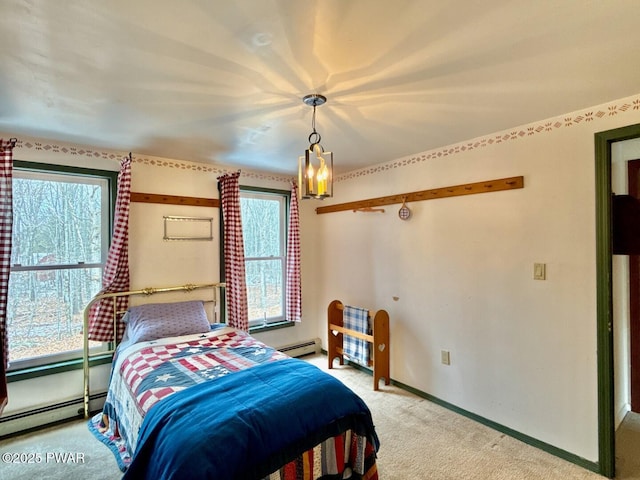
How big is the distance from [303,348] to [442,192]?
2.51 meters

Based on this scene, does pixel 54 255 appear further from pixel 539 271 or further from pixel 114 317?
pixel 539 271

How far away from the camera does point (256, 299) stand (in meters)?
3.81

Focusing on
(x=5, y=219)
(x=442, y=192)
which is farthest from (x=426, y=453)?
(x=5, y=219)

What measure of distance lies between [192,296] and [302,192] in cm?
212

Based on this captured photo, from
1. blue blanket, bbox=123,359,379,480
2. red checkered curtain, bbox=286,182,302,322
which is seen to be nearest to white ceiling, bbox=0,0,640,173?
red checkered curtain, bbox=286,182,302,322

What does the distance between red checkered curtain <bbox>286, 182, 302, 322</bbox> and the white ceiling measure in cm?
151

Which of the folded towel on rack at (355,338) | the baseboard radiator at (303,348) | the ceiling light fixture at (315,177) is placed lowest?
the baseboard radiator at (303,348)

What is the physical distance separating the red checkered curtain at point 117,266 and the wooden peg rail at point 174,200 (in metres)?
0.18

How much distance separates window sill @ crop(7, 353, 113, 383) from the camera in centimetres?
243

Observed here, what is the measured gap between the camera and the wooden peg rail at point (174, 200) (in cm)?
297

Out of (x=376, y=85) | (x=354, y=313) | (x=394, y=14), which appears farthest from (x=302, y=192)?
(x=354, y=313)

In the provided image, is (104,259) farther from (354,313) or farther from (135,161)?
(354,313)

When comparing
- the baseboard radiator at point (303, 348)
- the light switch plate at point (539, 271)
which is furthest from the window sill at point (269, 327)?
the light switch plate at point (539, 271)

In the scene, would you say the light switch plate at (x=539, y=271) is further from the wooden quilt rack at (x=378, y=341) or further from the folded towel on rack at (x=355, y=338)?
the folded towel on rack at (x=355, y=338)
